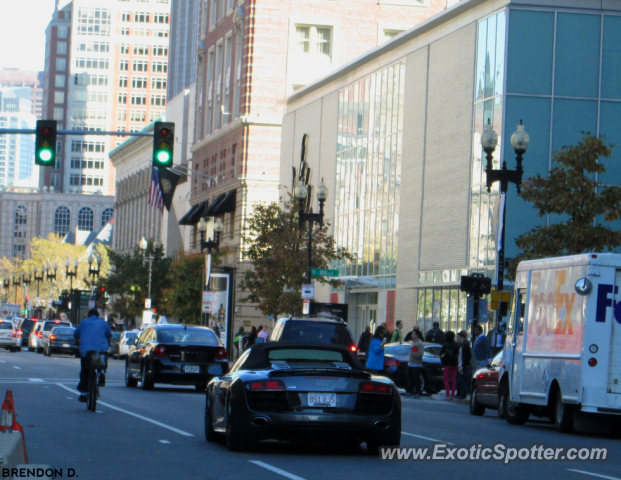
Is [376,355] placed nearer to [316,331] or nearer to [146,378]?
[316,331]

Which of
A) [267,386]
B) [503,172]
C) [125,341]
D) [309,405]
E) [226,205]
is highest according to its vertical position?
[226,205]

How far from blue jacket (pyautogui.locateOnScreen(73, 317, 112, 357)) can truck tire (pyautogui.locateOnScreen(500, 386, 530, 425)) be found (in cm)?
727

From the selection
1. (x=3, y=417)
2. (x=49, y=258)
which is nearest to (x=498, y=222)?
(x=3, y=417)

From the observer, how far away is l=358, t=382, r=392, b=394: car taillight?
13203 millimetres

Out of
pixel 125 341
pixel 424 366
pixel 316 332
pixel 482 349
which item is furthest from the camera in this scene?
pixel 125 341

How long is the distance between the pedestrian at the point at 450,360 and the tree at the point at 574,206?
2.74m

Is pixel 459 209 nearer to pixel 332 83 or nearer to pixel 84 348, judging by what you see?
pixel 332 83

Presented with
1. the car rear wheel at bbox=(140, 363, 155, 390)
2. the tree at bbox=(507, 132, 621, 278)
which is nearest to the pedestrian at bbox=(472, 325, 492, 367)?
the tree at bbox=(507, 132, 621, 278)

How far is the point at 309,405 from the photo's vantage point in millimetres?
13008

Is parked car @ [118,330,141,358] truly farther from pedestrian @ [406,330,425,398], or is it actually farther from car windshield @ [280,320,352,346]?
car windshield @ [280,320,352,346]

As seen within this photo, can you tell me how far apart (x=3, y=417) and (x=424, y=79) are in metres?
40.5

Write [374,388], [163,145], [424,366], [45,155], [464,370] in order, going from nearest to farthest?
[374,388] < [163,145] < [45,155] < [464,370] < [424,366]

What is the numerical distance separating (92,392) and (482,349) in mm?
11304

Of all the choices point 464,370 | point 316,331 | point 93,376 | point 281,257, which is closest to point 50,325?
point 281,257
